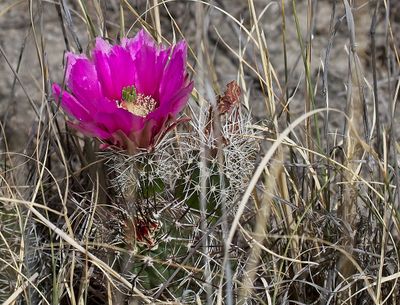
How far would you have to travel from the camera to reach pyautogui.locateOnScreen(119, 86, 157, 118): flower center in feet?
3.60

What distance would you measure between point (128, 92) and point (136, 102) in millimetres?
29

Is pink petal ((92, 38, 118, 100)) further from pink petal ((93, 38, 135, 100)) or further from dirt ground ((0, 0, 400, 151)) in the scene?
dirt ground ((0, 0, 400, 151))

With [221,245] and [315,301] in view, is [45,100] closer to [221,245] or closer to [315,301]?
[221,245]

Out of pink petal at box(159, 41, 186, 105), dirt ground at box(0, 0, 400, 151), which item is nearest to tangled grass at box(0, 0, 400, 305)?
pink petal at box(159, 41, 186, 105)

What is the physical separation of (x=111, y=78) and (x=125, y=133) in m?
0.12

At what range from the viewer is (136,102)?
44.3 inches

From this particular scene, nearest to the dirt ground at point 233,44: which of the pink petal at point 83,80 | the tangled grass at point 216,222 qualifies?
the tangled grass at point 216,222

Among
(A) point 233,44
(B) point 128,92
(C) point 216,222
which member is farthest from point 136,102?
(A) point 233,44

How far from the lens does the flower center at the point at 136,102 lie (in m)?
1.10

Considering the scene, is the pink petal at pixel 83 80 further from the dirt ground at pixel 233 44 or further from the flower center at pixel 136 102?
the dirt ground at pixel 233 44

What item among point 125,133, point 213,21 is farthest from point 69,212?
point 213,21

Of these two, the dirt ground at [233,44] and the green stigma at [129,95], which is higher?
the green stigma at [129,95]

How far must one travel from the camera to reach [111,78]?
3.76ft

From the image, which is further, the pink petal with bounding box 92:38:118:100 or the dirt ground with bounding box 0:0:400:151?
the dirt ground with bounding box 0:0:400:151
